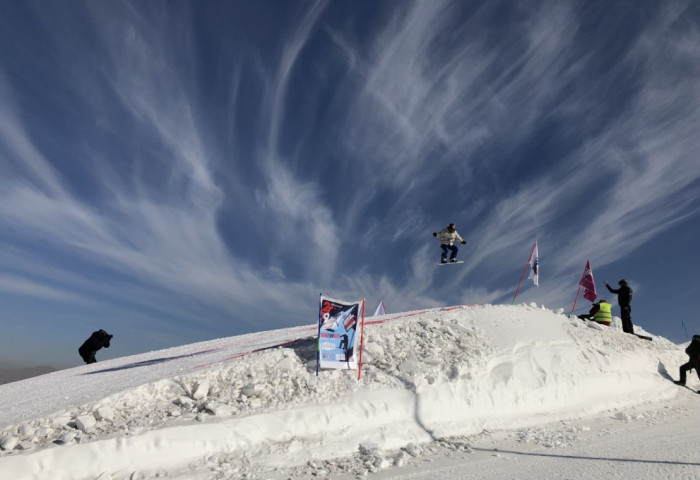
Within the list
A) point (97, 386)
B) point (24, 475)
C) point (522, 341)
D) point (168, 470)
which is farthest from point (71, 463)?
point (522, 341)

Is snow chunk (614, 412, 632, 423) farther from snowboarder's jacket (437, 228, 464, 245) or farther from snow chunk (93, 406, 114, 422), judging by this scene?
snow chunk (93, 406, 114, 422)

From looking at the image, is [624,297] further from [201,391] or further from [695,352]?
[201,391]

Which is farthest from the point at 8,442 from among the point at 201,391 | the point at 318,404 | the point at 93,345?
the point at 93,345

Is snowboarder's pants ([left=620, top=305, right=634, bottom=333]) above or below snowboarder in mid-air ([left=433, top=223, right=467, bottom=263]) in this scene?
below

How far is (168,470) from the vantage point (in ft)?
22.6

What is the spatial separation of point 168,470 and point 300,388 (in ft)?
10.0

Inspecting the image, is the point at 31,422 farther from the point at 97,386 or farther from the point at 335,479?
the point at 335,479

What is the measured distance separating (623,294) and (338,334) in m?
14.3

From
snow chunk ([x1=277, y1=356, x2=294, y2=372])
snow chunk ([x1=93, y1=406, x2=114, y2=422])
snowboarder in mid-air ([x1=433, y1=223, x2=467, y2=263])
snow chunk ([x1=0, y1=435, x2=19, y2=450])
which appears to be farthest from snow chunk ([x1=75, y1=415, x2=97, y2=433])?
snowboarder in mid-air ([x1=433, y1=223, x2=467, y2=263])

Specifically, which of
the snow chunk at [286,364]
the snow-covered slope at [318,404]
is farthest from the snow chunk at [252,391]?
the snow chunk at [286,364]

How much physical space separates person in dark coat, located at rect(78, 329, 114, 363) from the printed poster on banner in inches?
Result: 515

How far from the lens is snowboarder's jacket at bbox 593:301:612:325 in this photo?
17663mm

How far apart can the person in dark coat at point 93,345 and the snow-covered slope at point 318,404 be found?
6.38m

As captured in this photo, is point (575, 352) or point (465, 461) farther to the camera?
point (575, 352)
